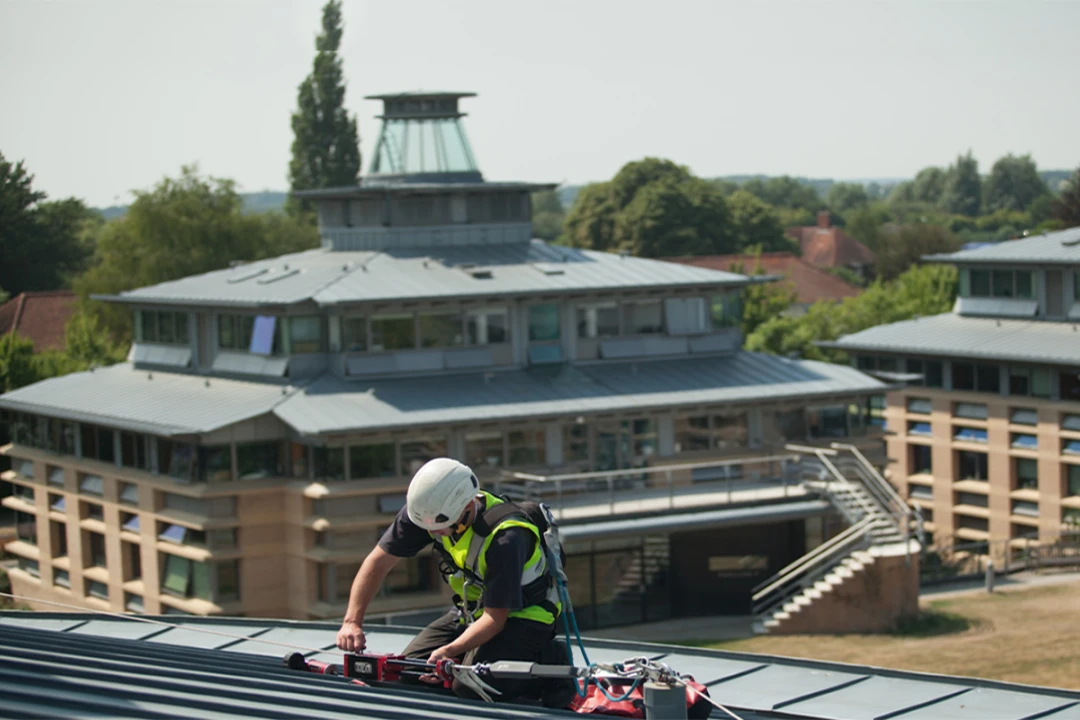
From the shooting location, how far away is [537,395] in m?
41.9

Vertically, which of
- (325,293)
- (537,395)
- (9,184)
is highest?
(9,184)

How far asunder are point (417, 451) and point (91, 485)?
1028 cm

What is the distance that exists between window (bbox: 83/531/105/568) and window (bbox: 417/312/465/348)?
1055cm

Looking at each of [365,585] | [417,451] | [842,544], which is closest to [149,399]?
[417,451]

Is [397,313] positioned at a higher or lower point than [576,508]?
higher

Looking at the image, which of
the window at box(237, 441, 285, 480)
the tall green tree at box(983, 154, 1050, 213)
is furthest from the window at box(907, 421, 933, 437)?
the tall green tree at box(983, 154, 1050, 213)

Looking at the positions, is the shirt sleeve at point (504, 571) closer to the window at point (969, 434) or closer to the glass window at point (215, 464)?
the glass window at point (215, 464)

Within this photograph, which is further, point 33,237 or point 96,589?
point 33,237

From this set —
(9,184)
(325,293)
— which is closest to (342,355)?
(325,293)

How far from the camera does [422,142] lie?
50.0 metres

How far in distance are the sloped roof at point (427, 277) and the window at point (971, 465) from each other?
32.3 feet

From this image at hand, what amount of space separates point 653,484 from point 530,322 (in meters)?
5.97

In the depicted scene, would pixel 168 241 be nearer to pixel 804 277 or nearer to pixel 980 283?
pixel 980 283

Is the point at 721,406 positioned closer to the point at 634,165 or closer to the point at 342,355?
the point at 342,355
